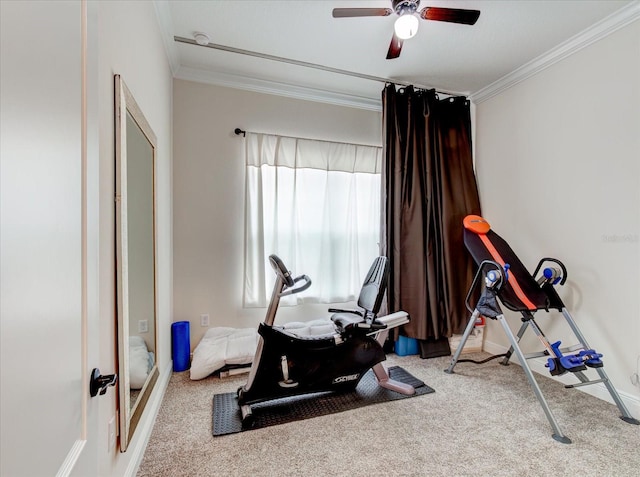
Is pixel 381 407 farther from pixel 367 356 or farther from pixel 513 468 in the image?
pixel 513 468

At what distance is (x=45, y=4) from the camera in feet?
1.69

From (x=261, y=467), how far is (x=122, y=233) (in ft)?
4.31

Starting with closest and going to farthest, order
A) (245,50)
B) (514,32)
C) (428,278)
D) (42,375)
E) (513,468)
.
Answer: (42,375), (513,468), (514,32), (245,50), (428,278)

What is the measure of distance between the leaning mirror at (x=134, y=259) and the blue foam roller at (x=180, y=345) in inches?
23.1

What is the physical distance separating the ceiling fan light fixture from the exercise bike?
57.5 inches

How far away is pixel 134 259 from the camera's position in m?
1.61

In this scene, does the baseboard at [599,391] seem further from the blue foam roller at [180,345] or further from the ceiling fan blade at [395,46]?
the blue foam roller at [180,345]

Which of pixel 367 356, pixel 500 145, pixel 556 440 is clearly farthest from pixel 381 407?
pixel 500 145

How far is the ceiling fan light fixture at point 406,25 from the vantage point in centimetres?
180

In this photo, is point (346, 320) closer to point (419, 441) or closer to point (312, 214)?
point (419, 441)

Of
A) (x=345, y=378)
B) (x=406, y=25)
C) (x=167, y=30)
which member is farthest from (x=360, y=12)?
(x=345, y=378)

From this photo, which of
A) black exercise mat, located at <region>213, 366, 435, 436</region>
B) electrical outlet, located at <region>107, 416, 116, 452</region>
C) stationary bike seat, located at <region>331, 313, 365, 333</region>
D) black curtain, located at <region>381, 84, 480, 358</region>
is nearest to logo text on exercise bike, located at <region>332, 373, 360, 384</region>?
black exercise mat, located at <region>213, 366, 435, 436</region>

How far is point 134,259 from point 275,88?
2271 millimetres

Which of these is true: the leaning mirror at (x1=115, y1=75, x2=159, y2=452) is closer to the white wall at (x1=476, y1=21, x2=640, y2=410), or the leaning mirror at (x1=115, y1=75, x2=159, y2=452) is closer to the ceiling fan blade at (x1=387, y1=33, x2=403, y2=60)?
the ceiling fan blade at (x1=387, y1=33, x2=403, y2=60)
